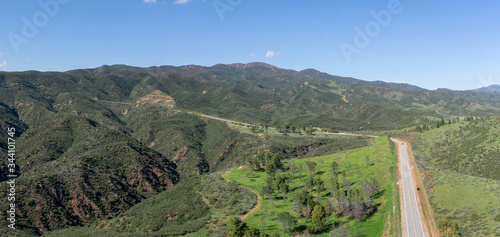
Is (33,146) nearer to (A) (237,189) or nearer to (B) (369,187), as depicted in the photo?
(A) (237,189)

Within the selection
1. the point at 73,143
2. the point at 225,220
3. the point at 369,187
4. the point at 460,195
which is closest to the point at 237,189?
the point at 225,220

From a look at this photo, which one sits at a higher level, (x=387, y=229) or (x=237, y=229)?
(x=237, y=229)

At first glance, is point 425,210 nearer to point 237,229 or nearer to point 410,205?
point 410,205

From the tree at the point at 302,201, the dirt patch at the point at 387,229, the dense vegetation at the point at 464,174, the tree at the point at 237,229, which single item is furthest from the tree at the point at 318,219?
the dense vegetation at the point at 464,174

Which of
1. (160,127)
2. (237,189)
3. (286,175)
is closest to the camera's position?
(237,189)

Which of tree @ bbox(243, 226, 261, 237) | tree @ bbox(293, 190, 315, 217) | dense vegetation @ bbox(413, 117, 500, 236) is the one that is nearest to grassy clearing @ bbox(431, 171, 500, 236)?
dense vegetation @ bbox(413, 117, 500, 236)

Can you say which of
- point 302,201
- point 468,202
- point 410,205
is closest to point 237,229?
point 302,201
